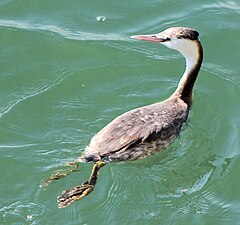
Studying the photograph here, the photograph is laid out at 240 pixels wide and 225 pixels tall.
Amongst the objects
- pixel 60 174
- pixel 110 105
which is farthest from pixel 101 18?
pixel 60 174

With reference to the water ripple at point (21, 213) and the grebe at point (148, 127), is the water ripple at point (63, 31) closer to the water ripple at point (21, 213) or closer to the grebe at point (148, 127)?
the grebe at point (148, 127)

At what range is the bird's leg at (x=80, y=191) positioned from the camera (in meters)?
6.25

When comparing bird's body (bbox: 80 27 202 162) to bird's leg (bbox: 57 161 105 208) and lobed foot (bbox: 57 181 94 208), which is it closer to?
bird's leg (bbox: 57 161 105 208)

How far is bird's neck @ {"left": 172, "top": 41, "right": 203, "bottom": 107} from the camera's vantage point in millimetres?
7395

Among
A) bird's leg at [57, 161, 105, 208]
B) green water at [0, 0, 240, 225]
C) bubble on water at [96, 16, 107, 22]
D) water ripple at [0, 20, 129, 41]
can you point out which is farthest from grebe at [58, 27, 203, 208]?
bubble on water at [96, 16, 107, 22]

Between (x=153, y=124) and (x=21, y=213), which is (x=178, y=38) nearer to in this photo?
(x=153, y=124)

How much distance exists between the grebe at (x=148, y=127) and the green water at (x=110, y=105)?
0.36 feet

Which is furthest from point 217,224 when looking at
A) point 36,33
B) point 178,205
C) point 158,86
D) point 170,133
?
point 36,33

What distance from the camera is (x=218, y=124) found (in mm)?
7480

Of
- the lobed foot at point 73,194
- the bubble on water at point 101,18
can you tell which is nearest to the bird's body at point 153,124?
the lobed foot at point 73,194

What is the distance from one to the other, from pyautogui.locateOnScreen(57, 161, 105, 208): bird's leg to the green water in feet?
0.21

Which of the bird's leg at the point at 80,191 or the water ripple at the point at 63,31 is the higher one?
the water ripple at the point at 63,31

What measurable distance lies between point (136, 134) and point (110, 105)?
2.67 ft

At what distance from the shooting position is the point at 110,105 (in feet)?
24.4
